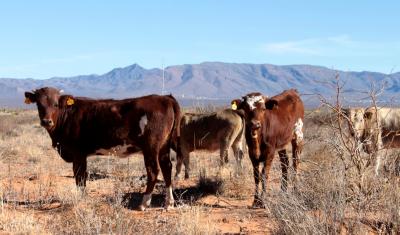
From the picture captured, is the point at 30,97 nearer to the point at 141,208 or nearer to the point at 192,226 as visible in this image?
the point at 141,208

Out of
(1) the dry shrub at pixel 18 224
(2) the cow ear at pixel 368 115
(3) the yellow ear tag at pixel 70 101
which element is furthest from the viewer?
(2) the cow ear at pixel 368 115

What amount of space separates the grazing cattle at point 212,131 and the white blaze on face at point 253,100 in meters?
4.27

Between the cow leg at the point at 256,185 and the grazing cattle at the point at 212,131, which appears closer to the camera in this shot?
the cow leg at the point at 256,185

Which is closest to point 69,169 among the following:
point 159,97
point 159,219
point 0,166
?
point 0,166

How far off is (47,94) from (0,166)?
14.0ft

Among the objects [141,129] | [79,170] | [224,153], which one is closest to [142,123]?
[141,129]

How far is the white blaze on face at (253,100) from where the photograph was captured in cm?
909

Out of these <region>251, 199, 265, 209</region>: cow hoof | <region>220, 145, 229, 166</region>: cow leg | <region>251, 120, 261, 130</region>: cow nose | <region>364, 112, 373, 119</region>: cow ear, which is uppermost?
<region>251, 120, 261, 130</region>: cow nose

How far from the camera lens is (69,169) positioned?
1369 cm

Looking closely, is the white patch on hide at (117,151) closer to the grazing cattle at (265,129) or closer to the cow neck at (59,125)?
the cow neck at (59,125)

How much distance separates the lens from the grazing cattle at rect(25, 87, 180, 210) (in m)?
8.83

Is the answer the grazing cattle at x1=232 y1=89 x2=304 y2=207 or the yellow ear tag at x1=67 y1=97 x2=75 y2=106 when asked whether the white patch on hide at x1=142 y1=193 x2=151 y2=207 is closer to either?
the grazing cattle at x1=232 y1=89 x2=304 y2=207

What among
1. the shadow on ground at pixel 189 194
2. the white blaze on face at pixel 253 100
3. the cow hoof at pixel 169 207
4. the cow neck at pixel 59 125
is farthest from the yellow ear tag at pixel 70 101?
the white blaze on face at pixel 253 100

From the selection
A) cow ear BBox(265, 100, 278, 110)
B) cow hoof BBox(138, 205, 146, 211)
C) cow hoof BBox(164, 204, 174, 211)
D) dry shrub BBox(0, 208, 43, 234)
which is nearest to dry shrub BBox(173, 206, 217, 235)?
dry shrub BBox(0, 208, 43, 234)
